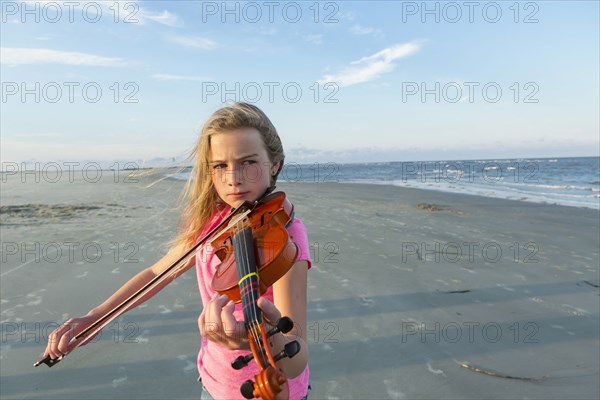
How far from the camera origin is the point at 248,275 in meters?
1.21

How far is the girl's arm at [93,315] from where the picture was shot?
150 cm

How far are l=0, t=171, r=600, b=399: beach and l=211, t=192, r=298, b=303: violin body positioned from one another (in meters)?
1.06

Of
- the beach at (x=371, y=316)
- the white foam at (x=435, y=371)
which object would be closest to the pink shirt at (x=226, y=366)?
the beach at (x=371, y=316)

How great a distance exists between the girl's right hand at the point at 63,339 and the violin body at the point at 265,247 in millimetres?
569

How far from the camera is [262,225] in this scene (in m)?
1.43

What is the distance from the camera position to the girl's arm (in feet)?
4.92

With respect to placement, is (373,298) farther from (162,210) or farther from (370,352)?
(162,210)

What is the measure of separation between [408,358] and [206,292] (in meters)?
2.26

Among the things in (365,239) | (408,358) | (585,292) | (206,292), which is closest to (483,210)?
(365,239)

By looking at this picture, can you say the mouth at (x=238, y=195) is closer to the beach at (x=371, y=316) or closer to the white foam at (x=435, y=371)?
the beach at (x=371, y=316)

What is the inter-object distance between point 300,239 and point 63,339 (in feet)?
2.92

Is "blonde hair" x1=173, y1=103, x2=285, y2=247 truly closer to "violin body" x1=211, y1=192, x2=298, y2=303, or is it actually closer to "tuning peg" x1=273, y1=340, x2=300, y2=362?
"violin body" x1=211, y1=192, x2=298, y2=303

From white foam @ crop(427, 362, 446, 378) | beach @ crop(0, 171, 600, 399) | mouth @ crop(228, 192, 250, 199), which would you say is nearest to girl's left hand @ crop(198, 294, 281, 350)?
mouth @ crop(228, 192, 250, 199)

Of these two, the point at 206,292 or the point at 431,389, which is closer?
the point at 206,292
